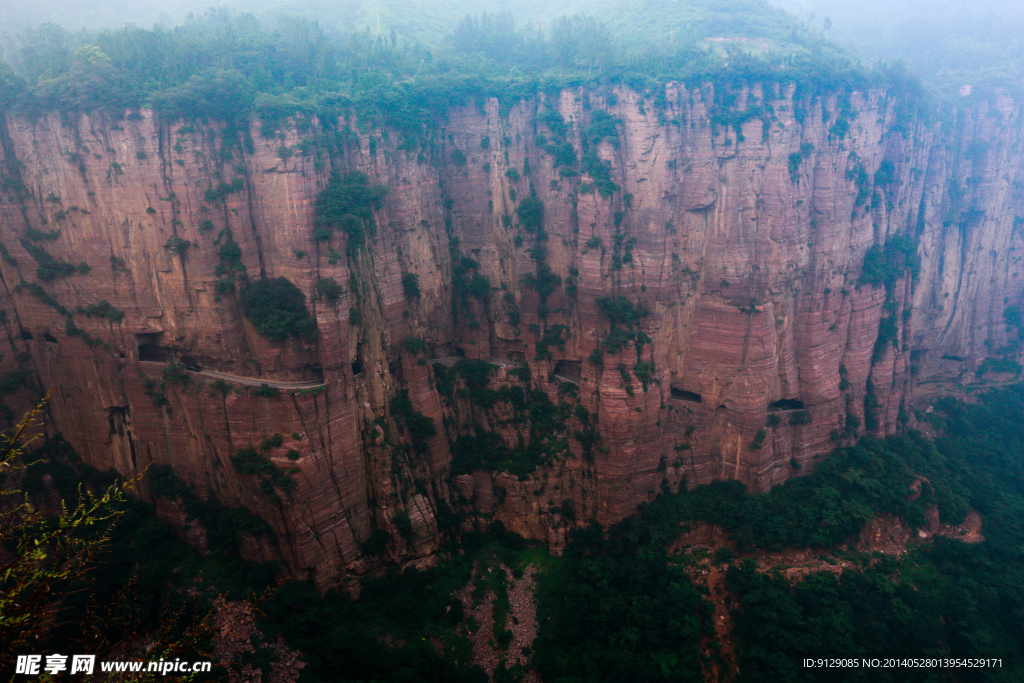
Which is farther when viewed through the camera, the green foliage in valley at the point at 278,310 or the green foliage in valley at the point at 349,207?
the green foliage in valley at the point at 349,207

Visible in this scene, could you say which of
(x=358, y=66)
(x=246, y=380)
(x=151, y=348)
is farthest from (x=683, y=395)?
(x=151, y=348)

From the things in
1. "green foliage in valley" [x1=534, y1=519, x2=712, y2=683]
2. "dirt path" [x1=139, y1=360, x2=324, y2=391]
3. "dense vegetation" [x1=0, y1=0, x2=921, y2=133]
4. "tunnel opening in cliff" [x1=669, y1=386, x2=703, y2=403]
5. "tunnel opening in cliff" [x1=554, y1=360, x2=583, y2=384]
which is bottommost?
"green foliage in valley" [x1=534, y1=519, x2=712, y2=683]

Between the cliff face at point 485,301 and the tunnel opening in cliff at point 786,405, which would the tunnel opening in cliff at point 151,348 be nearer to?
the cliff face at point 485,301

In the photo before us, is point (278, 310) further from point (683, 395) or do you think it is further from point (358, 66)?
point (683, 395)

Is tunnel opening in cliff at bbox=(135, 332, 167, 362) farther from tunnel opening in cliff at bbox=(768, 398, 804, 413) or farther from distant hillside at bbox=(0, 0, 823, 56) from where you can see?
tunnel opening in cliff at bbox=(768, 398, 804, 413)

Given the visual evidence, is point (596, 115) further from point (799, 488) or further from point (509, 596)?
point (509, 596)

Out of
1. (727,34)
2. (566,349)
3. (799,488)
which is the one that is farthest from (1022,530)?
(727,34)

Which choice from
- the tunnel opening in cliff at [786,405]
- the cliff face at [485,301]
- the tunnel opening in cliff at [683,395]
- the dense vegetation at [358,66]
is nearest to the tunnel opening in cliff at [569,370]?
the cliff face at [485,301]

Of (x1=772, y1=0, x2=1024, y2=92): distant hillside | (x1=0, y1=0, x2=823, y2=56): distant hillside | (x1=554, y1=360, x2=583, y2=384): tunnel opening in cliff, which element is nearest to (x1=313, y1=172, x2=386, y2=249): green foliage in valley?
(x1=554, y1=360, x2=583, y2=384): tunnel opening in cliff
